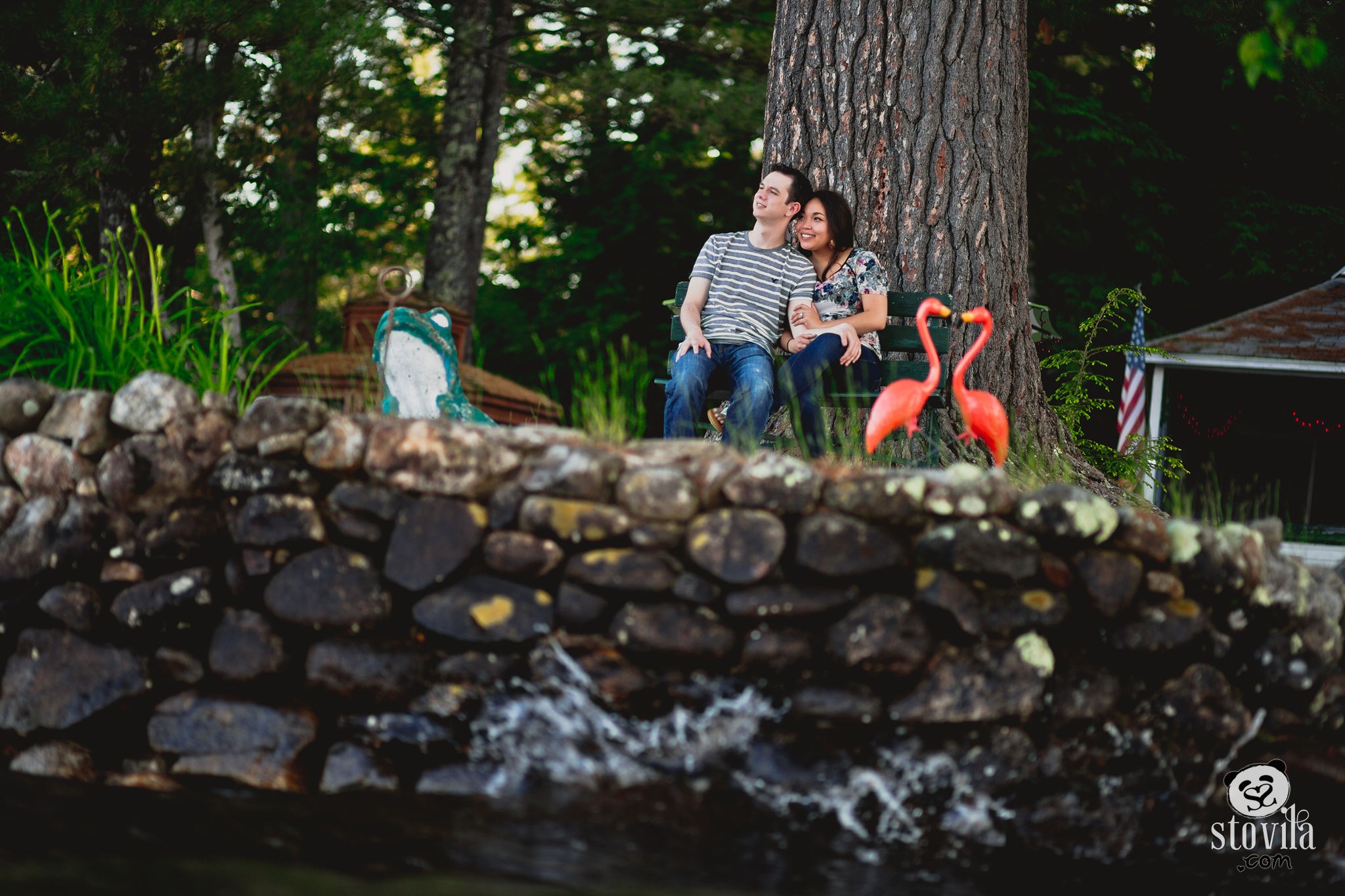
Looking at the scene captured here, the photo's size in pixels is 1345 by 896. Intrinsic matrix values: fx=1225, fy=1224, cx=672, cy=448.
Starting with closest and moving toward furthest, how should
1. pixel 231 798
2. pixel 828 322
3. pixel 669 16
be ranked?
pixel 231 798 < pixel 828 322 < pixel 669 16

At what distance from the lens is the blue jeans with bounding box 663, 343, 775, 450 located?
4418 mm

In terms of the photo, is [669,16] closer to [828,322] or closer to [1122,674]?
[828,322]

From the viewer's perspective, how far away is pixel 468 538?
320 cm

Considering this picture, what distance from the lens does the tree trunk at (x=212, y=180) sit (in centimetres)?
922

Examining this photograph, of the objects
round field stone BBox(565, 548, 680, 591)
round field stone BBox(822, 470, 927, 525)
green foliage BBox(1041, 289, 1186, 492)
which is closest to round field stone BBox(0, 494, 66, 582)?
round field stone BBox(565, 548, 680, 591)

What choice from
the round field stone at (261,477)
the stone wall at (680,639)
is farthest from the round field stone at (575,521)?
the round field stone at (261,477)

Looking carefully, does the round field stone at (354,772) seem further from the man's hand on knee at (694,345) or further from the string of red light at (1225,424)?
the string of red light at (1225,424)

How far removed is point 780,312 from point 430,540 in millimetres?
2044

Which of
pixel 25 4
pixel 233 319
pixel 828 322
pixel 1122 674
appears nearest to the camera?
pixel 1122 674

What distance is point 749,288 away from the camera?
15.6 feet

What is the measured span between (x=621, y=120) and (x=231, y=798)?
36.8ft

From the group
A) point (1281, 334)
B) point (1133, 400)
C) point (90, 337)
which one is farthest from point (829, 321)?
point (1133, 400)

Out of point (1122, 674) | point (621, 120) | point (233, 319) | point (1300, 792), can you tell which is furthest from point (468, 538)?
point (621, 120)

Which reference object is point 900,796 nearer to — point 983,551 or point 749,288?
point 983,551
